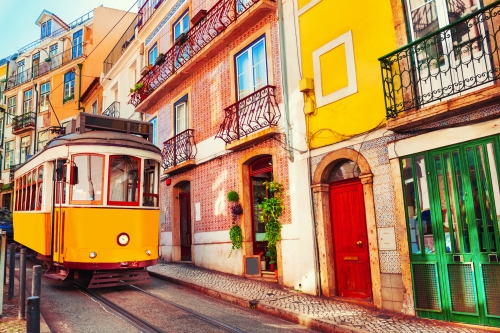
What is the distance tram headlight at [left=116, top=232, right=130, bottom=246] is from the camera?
778cm


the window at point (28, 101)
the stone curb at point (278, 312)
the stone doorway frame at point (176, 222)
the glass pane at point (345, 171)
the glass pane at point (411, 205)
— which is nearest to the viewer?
the stone curb at point (278, 312)

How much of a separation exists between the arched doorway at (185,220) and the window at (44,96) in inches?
847

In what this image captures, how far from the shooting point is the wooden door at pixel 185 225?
13453mm

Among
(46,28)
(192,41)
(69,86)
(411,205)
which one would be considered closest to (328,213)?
(411,205)

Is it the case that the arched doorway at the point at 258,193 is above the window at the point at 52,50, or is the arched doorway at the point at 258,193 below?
below

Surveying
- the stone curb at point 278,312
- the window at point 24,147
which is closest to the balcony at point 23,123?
the window at point 24,147

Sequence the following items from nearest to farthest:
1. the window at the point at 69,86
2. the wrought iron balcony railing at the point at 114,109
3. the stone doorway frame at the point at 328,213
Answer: the stone doorway frame at the point at 328,213, the wrought iron balcony railing at the point at 114,109, the window at the point at 69,86

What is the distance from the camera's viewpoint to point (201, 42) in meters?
12.1

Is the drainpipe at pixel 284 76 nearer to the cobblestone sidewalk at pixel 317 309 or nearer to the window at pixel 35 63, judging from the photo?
the cobblestone sidewalk at pixel 317 309

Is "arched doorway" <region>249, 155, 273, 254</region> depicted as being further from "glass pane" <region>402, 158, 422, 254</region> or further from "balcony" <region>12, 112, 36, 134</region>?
"balcony" <region>12, 112, 36, 134</region>

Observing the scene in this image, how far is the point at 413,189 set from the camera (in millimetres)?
6285

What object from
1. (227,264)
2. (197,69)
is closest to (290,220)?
(227,264)

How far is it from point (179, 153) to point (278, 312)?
25.0 ft

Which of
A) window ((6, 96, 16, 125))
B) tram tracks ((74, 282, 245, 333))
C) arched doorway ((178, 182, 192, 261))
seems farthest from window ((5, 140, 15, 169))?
tram tracks ((74, 282, 245, 333))
